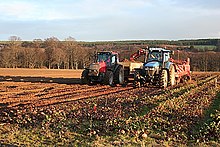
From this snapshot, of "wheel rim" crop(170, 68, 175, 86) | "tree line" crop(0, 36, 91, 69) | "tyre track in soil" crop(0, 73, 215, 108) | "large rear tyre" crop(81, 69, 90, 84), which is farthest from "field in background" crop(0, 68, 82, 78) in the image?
"tree line" crop(0, 36, 91, 69)

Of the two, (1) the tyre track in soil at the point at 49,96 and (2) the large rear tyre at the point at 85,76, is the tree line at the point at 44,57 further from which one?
(1) the tyre track in soil at the point at 49,96

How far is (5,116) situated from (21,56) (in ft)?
197

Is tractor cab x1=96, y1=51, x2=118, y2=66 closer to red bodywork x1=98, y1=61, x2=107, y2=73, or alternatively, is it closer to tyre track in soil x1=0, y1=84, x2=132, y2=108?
red bodywork x1=98, y1=61, x2=107, y2=73

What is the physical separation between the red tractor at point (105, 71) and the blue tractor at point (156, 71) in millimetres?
1516

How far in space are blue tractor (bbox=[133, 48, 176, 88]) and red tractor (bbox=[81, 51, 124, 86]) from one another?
1516mm

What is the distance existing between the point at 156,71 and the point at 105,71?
3.13 m

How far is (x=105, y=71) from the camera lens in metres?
21.0

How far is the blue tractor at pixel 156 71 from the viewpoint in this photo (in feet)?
64.3

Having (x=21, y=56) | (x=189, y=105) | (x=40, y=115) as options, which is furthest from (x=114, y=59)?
(x=21, y=56)

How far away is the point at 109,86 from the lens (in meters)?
21.3

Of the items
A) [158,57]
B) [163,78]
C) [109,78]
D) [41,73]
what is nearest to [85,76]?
[109,78]

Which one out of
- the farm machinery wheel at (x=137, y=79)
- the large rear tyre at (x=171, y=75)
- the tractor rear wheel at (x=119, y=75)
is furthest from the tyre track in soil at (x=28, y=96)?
the large rear tyre at (x=171, y=75)

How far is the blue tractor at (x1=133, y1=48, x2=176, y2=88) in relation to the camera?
19609 mm

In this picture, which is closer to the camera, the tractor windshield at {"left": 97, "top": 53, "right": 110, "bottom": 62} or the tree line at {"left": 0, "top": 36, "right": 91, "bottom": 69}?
the tractor windshield at {"left": 97, "top": 53, "right": 110, "bottom": 62}
